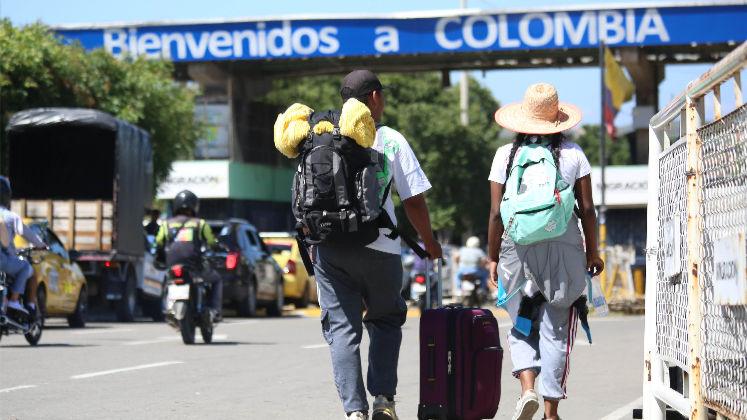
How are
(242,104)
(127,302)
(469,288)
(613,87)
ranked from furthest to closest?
(242,104), (613,87), (469,288), (127,302)

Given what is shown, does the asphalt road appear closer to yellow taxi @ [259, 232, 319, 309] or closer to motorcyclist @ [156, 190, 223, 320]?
motorcyclist @ [156, 190, 223, 320]

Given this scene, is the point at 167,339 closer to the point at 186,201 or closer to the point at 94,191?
the point at 186,201

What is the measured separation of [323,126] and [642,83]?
3409 centimetres

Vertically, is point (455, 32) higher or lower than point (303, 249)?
higher

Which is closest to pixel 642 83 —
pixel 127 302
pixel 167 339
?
pixel 127 302

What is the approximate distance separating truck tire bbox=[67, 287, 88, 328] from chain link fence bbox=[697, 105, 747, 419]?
44.7ft

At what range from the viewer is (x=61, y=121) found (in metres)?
18.6

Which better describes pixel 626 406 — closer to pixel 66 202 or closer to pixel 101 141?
pixel 66 202

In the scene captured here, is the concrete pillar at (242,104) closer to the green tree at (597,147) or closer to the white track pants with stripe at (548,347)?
the white track pants with stripe at (548,347)

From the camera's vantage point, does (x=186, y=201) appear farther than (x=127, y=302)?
No

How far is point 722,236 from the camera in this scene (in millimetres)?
4414

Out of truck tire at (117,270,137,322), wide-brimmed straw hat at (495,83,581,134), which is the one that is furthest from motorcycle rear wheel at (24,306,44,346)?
wide-brimmed straw hat at (495,83,581,134)

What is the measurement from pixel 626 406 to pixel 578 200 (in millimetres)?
2172

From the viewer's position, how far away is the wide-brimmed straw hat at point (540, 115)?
245 inches
